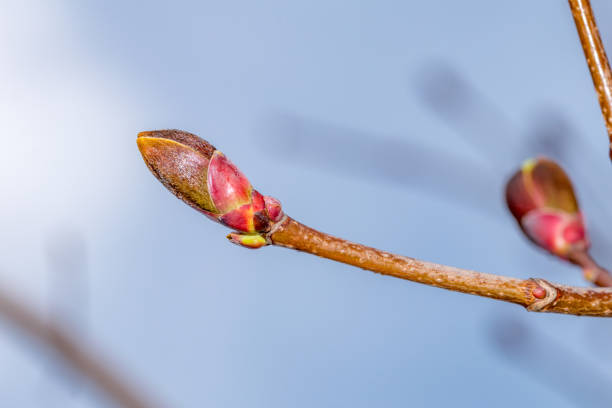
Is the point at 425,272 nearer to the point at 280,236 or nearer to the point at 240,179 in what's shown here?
the point at 280,236

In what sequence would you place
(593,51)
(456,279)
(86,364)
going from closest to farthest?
(456,279) < (593,51) < (86,364)

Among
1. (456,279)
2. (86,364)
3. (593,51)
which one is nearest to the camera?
(456,279)

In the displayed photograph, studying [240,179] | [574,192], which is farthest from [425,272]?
[574,192]

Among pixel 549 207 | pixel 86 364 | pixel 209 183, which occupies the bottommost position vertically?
pixel 86 364

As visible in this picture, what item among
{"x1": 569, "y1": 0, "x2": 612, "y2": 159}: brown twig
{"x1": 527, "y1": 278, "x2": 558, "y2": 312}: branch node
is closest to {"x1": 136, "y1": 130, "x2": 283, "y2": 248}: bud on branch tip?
{"x1": 527, "y1": 278, "x2": 558, "y2": 312}: branch node

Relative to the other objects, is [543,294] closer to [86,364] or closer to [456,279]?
[456,279]

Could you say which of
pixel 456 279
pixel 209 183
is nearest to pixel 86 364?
pixel 209 183

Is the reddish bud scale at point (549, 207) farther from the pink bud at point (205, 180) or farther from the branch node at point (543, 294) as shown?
the pink bud at point (205, 180)

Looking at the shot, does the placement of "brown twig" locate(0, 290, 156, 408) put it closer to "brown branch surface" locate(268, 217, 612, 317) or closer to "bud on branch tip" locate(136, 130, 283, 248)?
"bud on branch tip" locate(136, 130, 283, 248)
